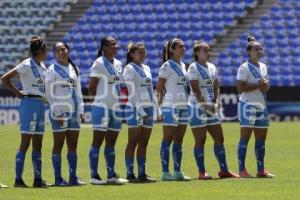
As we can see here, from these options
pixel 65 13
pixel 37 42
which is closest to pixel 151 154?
pixel 37 42

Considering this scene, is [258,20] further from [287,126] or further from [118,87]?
[118,87]

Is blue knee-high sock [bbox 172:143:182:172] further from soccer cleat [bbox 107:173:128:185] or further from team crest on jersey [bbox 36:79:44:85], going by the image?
team crest on jersey [bbox 36:79:44:85]

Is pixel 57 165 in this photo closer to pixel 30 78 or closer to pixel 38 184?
pixel 38 184

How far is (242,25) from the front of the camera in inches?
1481

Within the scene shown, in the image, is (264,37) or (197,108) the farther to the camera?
(264,37)

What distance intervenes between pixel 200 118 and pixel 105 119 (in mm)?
1586

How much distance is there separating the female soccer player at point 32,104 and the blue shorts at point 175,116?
2.17 metres

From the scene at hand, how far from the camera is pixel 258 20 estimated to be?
3734 centimetres

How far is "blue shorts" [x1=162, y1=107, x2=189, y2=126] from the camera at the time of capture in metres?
14.5

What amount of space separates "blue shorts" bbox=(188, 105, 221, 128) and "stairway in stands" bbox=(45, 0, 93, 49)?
2579 centimetres

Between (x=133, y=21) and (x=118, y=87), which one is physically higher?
(x=133, y=21)

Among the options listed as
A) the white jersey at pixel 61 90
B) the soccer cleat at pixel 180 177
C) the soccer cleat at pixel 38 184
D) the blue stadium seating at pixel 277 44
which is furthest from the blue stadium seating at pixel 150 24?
the soccer cleat at pixel 38 184

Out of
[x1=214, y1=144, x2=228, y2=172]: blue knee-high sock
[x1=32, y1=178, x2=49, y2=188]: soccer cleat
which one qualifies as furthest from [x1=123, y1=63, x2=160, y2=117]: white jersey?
[x1=32, y1=178, x2=49, y2=188]: soccer cleat

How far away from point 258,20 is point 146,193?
25911mm
